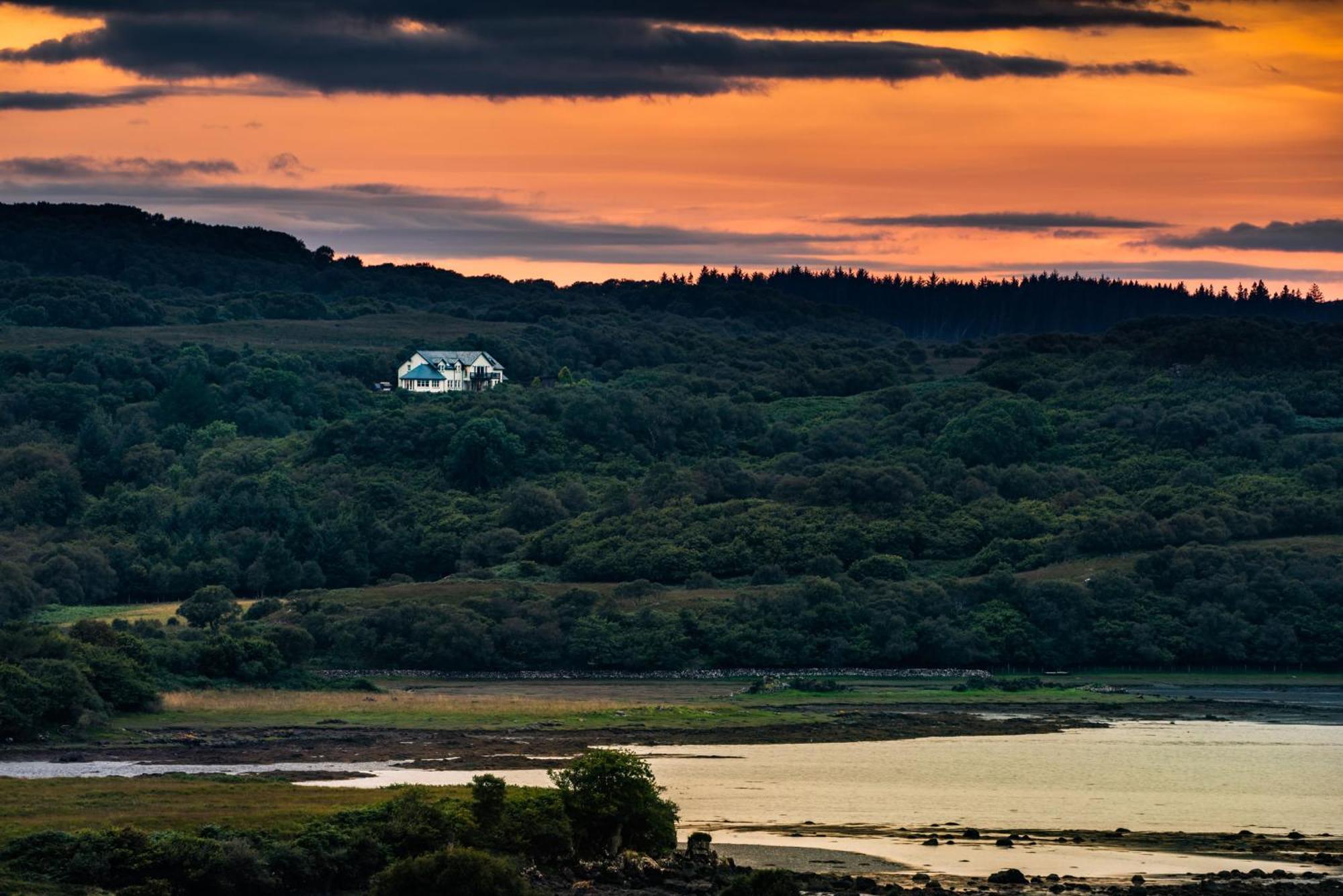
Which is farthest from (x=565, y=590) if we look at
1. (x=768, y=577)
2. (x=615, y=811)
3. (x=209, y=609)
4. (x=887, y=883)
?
(x=887, y=883)

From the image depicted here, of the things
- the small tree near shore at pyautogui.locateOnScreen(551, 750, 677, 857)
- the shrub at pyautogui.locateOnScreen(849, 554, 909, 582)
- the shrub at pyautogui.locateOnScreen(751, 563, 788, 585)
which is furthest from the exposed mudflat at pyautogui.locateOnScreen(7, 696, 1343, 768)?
the shrub at pyautogui.locateOnScreen(751, 563, 788, 585)

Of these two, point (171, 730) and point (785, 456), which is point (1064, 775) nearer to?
point (171, 730)

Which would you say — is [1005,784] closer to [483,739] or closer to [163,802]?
[483,739]

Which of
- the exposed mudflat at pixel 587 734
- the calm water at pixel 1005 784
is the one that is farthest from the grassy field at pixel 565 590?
the calm water at pixel 1005 784

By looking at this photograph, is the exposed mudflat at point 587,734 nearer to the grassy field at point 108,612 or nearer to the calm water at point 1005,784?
the calm water at point 1005,784

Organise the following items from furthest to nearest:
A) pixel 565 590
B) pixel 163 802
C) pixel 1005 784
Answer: pixel 565 590
pixel 1005 784
pixel 163 802
